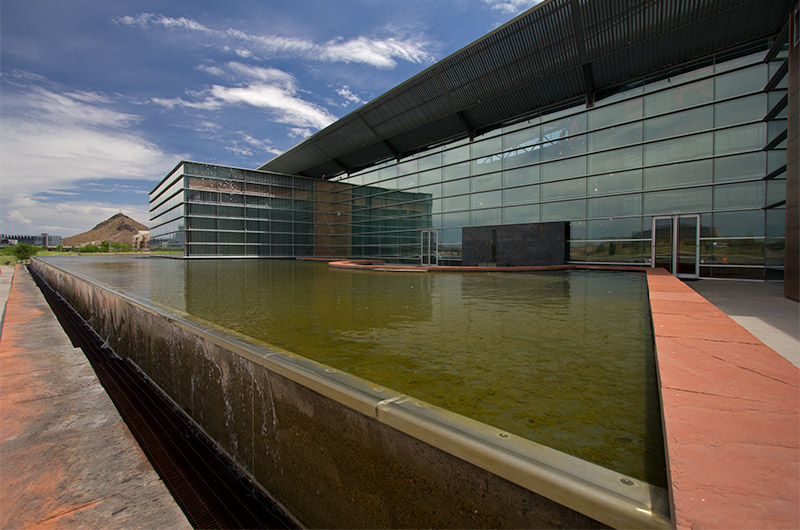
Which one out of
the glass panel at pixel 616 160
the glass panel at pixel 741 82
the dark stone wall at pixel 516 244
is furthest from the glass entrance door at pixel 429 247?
the glass panel at pixel 741 82

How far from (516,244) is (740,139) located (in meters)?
9.96

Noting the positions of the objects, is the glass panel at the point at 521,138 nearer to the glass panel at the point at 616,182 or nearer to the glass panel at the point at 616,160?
the glass panel at the point at 616,160

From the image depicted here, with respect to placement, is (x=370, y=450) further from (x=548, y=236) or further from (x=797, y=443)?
(x=548, y=236)

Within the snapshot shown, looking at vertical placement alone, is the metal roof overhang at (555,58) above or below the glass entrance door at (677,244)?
above

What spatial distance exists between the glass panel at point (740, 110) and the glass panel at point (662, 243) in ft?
14.6

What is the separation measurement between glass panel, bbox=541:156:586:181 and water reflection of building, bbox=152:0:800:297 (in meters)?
0.07

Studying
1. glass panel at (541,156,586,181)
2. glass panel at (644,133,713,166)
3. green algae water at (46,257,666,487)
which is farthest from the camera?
glass panel at (541,156,586,181)

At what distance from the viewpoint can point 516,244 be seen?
19.8 m

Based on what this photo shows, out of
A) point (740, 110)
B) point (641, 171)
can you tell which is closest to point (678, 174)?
point (641, 171)

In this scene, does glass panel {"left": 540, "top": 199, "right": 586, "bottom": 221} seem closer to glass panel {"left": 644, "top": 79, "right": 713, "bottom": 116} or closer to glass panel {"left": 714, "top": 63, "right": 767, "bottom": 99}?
glass panel {"left": 644, "top": 79, "right": 713, "bottom": 116}

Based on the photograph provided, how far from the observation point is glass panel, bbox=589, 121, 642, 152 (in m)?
16.9

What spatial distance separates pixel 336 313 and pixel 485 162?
63.4 feet

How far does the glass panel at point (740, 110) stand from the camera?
13773 millimetres

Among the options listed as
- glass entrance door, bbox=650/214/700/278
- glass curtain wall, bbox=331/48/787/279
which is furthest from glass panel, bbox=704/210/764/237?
glass entrance door, bbox=650/214/700/278
